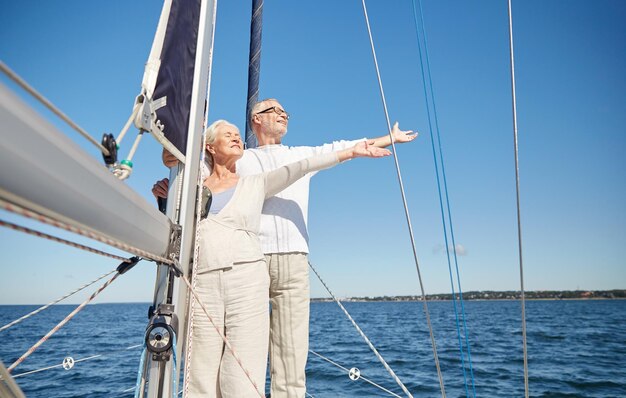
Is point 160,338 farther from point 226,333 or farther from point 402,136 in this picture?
point 402,136

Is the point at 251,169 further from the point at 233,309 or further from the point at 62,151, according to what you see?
the point at 62,151

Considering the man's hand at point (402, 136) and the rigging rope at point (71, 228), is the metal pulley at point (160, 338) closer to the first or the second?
the rigging rope at point (71, 228)

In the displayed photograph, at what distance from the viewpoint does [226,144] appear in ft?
6.27

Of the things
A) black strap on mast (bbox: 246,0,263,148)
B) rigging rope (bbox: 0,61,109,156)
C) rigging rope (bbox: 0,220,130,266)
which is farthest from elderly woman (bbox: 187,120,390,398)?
black strap on mast (bbox: 246,0,263,148)

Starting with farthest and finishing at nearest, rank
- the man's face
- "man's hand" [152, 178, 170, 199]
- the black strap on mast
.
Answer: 1. the black strap on mast
2. the man's face
3. "man's hand" [152, 178, 170, 199]

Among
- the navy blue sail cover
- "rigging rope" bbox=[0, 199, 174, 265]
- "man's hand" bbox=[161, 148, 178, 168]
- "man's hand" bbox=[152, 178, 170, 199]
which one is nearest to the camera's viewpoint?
"rigging rope" bbox=[0, 199, 174, 265]

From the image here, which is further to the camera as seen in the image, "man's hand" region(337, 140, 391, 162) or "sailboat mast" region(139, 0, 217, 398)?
"man's hand" region(337, 140, 391, 162)

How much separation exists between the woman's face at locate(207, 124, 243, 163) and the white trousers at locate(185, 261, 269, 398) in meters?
0.54

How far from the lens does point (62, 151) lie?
64cm

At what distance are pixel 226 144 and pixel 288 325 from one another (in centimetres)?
89

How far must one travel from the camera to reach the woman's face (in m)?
1.91

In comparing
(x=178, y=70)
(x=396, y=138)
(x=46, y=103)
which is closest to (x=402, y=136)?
(x=396, y=138)

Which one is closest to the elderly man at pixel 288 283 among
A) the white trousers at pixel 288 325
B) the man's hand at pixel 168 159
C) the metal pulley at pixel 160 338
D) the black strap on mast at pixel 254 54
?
the white trousers at pixel 288 325

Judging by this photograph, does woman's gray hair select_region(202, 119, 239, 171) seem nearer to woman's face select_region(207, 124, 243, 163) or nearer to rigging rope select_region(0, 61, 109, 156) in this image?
woman's face select_region(207, 124, 243, 163)
